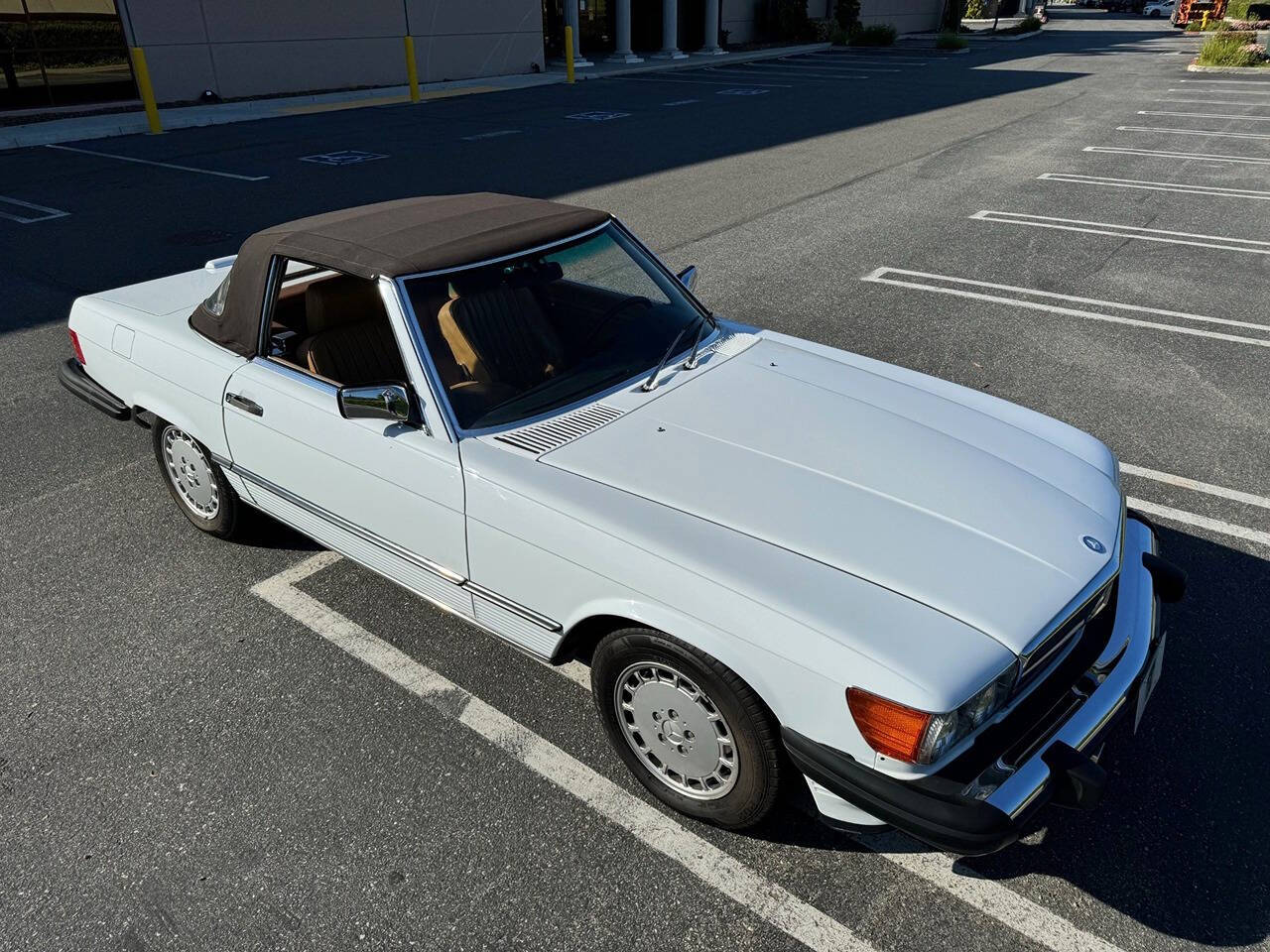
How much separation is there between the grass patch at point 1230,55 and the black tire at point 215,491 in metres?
32.9

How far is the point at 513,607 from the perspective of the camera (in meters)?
3.06

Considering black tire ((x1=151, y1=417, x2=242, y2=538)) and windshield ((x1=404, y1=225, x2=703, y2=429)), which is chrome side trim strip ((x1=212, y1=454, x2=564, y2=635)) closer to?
black tire ((x1=151, y1=417, x2=242, y2=538))

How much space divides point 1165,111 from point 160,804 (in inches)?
878

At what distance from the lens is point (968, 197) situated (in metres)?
11.5

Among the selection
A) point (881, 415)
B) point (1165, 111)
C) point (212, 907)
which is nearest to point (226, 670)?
point (212, 907)

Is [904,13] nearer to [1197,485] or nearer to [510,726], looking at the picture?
[1197,485]

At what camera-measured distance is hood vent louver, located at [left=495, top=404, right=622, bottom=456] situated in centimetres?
309

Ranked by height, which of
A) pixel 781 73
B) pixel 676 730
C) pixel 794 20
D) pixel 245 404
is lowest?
pixel 676 730

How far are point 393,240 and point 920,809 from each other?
2717 millimetres

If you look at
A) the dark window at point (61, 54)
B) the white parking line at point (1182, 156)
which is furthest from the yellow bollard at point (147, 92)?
the white parking line at point (1182, 156)

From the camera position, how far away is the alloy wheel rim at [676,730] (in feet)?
8.95

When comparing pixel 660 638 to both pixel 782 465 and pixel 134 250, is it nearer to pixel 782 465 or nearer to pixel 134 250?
pixel 782 465

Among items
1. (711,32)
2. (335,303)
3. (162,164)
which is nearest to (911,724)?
(335,303)

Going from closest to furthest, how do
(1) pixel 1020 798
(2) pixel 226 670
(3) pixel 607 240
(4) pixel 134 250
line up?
1. (1) pixel 1020 798
2. (2) pixel 226 670
3. (3) pixel 607 240
4. (4) pixel 134 250
